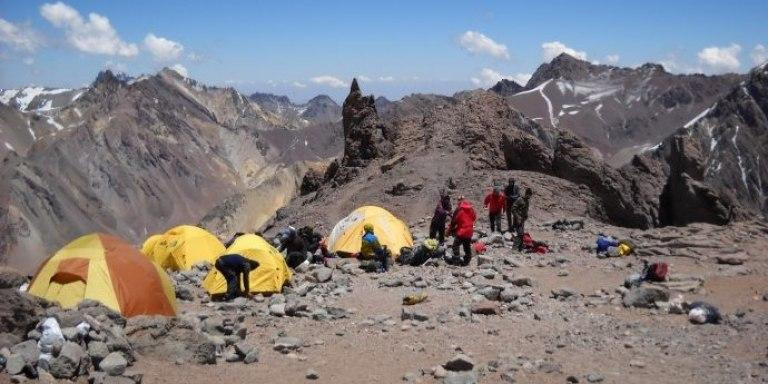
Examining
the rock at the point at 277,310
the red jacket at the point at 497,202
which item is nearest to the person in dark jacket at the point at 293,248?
the rock at the point at 277,310

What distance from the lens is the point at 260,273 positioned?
1727 cm

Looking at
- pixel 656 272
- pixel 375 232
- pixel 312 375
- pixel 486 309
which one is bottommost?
pixel 312 375

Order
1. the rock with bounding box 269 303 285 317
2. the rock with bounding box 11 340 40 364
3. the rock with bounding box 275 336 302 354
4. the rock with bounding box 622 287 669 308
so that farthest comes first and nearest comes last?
the rock with bounding box 269 303 285 317 < the rock with bounding box 622 287 669 308 < the rock with bounding box 275 336 302 354 < the rock with bounding box 11 340 40 364

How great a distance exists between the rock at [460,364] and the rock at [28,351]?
19.8 feet

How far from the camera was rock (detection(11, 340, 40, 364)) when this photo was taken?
9305mm

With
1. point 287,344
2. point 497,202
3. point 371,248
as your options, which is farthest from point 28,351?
point 497,202

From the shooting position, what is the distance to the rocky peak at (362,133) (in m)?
40.4

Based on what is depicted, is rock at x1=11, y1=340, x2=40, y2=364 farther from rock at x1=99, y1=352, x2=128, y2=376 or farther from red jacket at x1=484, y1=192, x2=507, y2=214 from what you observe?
red jacket at x1=484, y1=192, x2=507, y2=214

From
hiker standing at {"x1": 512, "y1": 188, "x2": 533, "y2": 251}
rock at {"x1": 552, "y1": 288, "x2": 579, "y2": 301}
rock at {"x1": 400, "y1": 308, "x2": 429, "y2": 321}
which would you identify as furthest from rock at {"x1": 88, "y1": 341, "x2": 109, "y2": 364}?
hiker standing at {"x1": 512, "y1": 188, "x2": 533, "y2": 251}

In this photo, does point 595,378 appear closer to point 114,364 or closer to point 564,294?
point 564,294

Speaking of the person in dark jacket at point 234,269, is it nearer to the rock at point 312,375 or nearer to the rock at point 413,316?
the rock at point 413,316

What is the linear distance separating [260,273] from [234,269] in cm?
87

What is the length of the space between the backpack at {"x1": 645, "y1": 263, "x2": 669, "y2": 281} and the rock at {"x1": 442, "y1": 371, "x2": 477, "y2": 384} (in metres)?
7.56

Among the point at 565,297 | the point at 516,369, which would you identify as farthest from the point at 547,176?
the point at 516,369
